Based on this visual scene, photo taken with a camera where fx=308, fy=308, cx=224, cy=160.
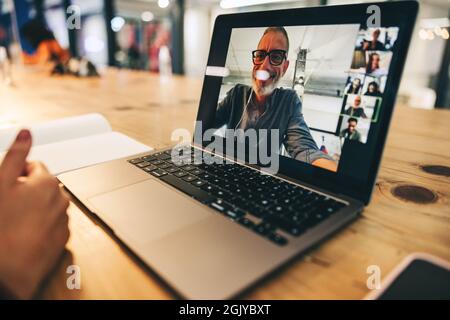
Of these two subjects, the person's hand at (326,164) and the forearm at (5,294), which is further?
the person's hand at (326,164)

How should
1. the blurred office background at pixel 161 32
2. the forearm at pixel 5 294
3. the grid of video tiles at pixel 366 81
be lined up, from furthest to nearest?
1. the blurred office background at pixel 161 32
2. the grid of video tiles at pixel 366 81
3. the forearm at pixel 5 294

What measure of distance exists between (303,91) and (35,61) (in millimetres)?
3909

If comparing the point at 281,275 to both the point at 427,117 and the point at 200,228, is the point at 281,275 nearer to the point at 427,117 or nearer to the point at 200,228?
the point at 200,228

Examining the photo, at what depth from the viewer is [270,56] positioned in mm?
588

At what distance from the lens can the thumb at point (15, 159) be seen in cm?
34

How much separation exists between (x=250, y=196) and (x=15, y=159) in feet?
0.96

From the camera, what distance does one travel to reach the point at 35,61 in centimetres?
352

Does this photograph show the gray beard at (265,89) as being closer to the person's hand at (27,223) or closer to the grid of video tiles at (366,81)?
the grid of video tiles at (366,81)

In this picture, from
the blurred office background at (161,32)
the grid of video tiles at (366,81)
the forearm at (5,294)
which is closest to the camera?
the forearm at (5,294)

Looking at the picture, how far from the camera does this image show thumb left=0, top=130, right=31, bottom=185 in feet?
1.11

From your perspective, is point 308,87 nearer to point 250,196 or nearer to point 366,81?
point 366,81

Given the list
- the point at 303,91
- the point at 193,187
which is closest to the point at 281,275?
the point at 193,187

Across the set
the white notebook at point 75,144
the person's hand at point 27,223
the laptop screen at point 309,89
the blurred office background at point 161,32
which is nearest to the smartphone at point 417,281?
the laptop screen at point 309,89

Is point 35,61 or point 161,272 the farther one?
point 35,61
